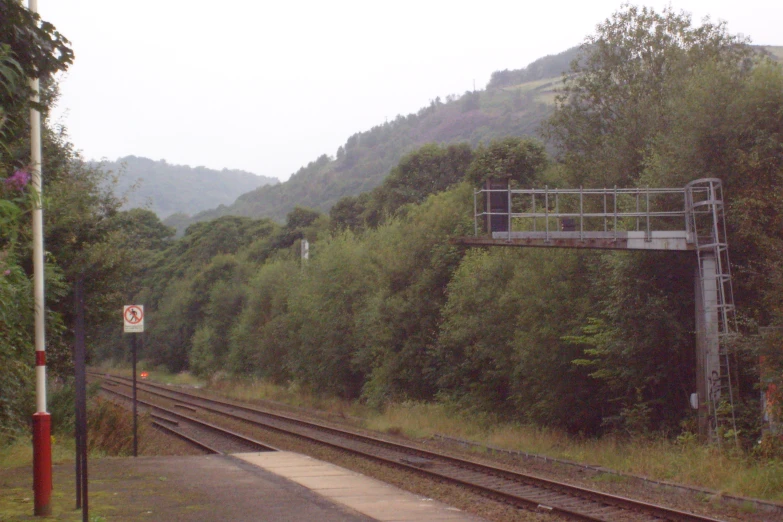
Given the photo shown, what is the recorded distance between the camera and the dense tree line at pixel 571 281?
1819 centimetres

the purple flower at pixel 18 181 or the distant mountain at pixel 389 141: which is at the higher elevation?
the distant mountain at pixel 389 141

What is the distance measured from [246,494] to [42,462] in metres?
3.59

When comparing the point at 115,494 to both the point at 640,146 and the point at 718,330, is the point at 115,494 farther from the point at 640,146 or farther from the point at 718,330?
the point at 640,146

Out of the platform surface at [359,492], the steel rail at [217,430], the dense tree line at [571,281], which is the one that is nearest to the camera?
the platform surface at [359,492]

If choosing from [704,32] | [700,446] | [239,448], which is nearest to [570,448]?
[700,446]

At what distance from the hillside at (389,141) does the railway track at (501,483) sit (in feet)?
345

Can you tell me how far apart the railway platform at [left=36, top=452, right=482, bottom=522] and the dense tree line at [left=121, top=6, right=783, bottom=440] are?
7.63 m

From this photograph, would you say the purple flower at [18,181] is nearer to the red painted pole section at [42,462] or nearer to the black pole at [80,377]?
the black pole at [80,377]

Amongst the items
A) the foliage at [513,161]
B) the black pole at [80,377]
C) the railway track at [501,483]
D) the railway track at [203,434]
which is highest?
the foliage at [513,161]

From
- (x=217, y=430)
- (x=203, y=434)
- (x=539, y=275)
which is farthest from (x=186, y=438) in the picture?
(x=539, y=275)

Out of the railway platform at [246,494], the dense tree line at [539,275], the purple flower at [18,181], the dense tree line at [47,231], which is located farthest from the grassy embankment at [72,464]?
the purple flower at [18,181]

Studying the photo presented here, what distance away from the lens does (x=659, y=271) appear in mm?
19016

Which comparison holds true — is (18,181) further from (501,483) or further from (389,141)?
(389,141)

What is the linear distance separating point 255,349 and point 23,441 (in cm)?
3399
